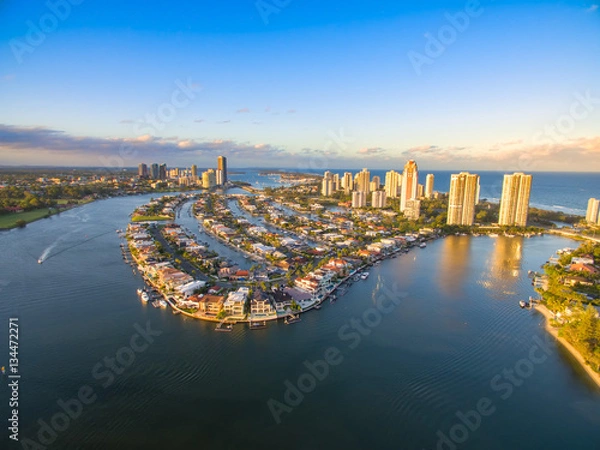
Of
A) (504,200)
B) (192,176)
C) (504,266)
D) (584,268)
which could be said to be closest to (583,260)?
(584,268)

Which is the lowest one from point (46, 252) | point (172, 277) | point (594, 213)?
point (46, 252)

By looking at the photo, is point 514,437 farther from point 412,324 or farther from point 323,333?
point 323,333

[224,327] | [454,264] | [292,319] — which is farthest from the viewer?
[454,264]

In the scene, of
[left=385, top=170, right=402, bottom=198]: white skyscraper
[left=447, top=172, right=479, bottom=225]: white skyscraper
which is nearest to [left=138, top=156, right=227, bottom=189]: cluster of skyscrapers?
[left=385, top=170, right=402, bottom=198]: white skyscraper

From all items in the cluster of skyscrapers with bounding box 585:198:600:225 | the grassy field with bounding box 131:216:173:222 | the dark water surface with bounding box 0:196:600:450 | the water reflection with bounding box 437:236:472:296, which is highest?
the cluster of skyscrapers with bounding box 585:198:600:225

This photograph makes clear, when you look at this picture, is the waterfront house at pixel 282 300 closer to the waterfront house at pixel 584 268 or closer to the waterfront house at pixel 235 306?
the waterfront house at pixel 235 306

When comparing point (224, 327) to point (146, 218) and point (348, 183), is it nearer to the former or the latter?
point (146, 218)

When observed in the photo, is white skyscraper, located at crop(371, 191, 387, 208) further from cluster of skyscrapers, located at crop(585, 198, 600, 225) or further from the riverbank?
Answer: the riverbank
